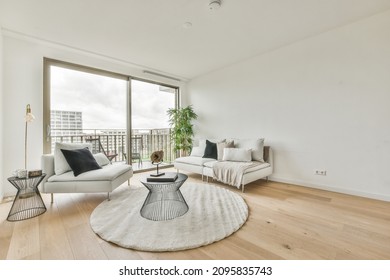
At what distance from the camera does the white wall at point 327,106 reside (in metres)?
2.54

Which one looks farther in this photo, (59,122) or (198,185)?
(59,122)

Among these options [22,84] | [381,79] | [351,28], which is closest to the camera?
[381,79]

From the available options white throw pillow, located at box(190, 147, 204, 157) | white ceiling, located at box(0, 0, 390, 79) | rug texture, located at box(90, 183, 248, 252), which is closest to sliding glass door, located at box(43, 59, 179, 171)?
white ceiling, located at box(0, 0, 390, 79)

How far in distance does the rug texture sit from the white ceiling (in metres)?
2.54

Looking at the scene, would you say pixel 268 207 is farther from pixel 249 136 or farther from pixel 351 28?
pixel 351 28

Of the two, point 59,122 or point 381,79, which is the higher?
point 381,79

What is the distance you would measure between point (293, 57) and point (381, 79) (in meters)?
1.32

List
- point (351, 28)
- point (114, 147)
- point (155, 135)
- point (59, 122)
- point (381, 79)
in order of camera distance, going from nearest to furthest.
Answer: point (381, 79)
point (351, 28)
point (59, 122)
point (114, 147)
point (155, 135)

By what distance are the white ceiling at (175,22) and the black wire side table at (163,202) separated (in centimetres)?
217

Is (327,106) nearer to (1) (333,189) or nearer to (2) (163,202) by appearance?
(1) (333,189)

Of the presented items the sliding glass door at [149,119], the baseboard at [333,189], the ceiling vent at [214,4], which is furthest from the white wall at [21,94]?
the baseboard at [333,189]

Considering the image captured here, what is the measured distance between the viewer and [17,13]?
235 cm
